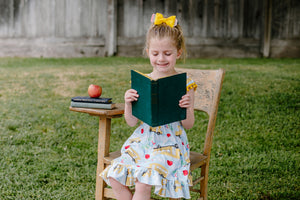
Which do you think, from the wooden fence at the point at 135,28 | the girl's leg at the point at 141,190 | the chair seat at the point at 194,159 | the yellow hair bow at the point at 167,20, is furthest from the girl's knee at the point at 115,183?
the wooden fence at the point at 135,28

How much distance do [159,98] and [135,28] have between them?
673 centimetres

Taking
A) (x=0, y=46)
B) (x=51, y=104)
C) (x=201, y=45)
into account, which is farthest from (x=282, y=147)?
(x=0, y=46)

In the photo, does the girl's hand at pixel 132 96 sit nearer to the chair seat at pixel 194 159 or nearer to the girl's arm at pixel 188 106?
the girl's arm at pixel 188 106

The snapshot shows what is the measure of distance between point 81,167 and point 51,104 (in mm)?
1746

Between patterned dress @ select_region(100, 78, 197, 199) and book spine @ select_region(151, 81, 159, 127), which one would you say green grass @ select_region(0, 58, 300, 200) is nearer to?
patterned dress @ select_region(100, 78, 197, 199)

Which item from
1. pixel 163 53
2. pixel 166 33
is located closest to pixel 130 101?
pixel 163 53

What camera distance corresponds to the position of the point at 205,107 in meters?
2.74

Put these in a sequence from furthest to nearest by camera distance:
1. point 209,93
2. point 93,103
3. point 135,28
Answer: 1. point 135,28
2. point 209,93
3. point 93,103

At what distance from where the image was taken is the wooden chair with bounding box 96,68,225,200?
253cm

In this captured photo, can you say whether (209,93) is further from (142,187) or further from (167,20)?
(142,187)

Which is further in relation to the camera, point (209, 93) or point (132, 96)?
point (209, 93)

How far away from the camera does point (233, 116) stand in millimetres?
4715

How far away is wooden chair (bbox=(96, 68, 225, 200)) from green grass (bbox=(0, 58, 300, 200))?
0.66 metres

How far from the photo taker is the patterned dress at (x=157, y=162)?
2.08 m
